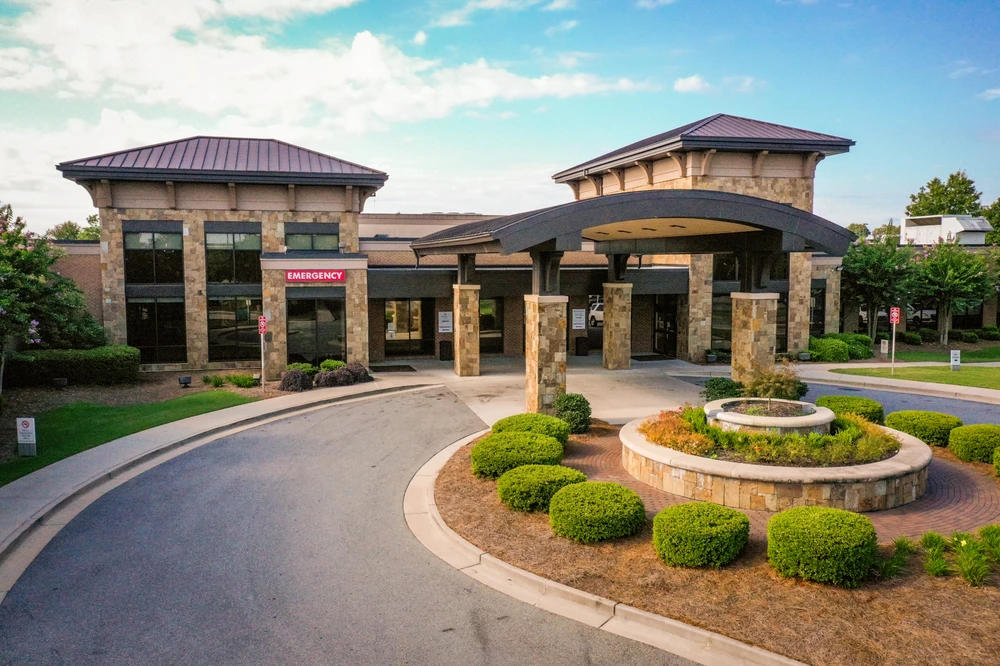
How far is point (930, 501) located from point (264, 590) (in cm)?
1154

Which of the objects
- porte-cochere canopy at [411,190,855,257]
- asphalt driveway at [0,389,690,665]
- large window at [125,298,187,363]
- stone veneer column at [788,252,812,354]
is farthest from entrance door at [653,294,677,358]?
large window at [125,298,187,363]

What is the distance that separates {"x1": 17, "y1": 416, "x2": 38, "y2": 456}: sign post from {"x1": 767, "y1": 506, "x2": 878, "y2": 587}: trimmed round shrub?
1602 cm

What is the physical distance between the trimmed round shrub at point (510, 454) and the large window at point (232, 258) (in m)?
20.3

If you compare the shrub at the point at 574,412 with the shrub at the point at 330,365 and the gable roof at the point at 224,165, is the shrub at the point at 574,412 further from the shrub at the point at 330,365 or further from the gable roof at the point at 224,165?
the gable roof at the point at 224,165

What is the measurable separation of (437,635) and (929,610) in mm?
6088

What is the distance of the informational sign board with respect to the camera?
3322 cm

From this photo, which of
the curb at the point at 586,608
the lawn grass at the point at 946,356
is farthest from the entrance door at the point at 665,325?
the curb at the point at 586,608

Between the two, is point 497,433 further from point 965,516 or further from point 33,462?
point 33,462

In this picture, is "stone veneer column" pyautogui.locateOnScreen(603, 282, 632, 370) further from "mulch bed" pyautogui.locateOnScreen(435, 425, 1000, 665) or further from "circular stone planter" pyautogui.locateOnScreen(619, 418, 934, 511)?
"mulch bed" pyautogui.locateOnScreen(435, 425, 1000, 665)

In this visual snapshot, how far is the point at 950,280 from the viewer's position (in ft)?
126

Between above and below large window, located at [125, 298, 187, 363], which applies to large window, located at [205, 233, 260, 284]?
above

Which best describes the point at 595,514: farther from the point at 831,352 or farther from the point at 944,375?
the point at 831,352

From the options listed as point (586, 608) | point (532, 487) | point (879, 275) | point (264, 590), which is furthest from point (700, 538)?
point (879, 275)

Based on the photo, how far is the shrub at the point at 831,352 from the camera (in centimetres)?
3328
